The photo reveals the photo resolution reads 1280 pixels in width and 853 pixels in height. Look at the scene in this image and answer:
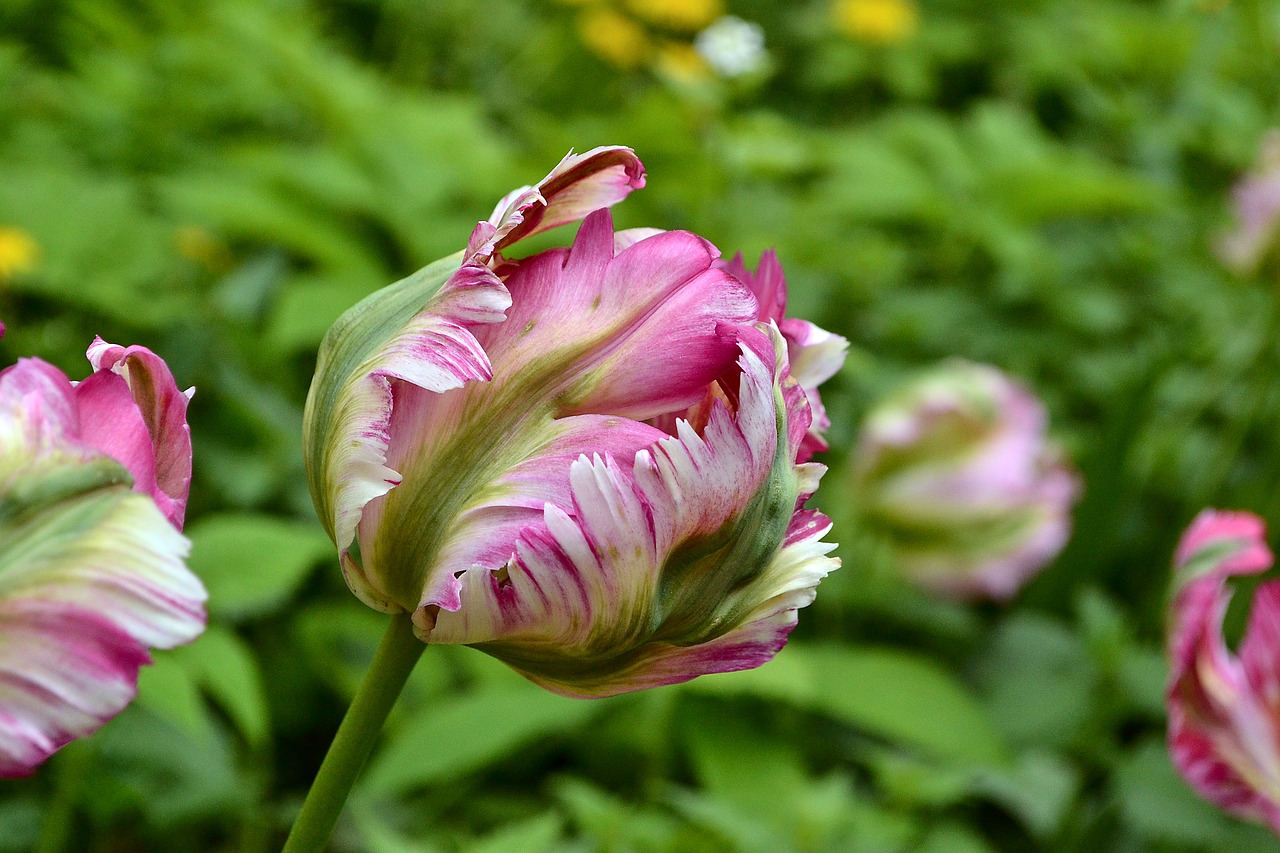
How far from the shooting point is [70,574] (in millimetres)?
261

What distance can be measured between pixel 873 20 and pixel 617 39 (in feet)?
1.73

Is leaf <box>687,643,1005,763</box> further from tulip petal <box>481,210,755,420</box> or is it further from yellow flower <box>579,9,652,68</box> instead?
yellow flower <box>579,9,652,68</box>

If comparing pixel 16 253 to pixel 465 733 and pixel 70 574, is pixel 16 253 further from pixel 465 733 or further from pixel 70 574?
pixel 70 574

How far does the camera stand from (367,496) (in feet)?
1.09

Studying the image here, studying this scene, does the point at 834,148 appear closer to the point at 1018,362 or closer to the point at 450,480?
the point at 1018,362

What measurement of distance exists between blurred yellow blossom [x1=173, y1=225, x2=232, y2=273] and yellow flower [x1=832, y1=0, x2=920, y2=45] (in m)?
1.49

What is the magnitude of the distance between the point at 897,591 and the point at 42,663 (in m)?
1.32

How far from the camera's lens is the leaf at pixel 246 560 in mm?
858

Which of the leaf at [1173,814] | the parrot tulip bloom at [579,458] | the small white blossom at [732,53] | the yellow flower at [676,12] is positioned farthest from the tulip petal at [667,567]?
the yellow flower at [676,12]

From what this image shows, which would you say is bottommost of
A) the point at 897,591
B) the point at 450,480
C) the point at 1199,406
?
the point at 897,591

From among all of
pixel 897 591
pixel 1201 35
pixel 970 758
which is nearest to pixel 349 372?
pixel 970 758

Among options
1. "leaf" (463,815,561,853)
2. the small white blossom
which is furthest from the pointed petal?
the small white blossom

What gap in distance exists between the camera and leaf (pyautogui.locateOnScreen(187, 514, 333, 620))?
858 mm

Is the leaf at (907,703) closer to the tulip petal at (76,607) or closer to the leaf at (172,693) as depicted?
the leaf at (172,693)
